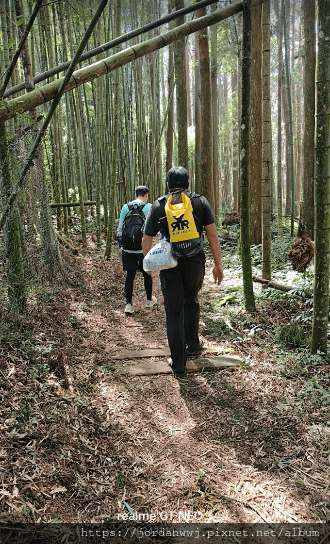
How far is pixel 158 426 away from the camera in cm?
262

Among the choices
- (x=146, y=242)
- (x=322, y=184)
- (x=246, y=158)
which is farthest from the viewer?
(x=246, y=158)

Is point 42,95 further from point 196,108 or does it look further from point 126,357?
point 196,108

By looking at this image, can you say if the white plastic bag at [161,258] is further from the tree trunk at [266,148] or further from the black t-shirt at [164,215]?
the tree trunk at [266,148]

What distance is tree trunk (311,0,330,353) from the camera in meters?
2.77

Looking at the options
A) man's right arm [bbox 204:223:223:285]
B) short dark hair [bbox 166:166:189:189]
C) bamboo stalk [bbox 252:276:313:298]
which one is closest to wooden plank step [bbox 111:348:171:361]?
man's right arm [bbox 204:223:223:285]

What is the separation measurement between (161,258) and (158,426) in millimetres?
1266

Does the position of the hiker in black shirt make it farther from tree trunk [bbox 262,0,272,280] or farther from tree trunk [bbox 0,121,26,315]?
tree trunk [bbox 262,0,272,280]

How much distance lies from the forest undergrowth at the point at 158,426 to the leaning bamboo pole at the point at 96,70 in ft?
5.55

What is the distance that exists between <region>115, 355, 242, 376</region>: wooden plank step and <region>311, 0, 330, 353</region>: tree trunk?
0.75 meters

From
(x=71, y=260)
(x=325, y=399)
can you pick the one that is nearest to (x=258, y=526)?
(x=325, y=399)

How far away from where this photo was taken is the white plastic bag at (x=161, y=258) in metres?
3.08

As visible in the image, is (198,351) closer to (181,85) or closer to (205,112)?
(181,85)

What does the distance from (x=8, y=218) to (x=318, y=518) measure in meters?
2.97

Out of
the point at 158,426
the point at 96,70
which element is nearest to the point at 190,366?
the point at 158,426
